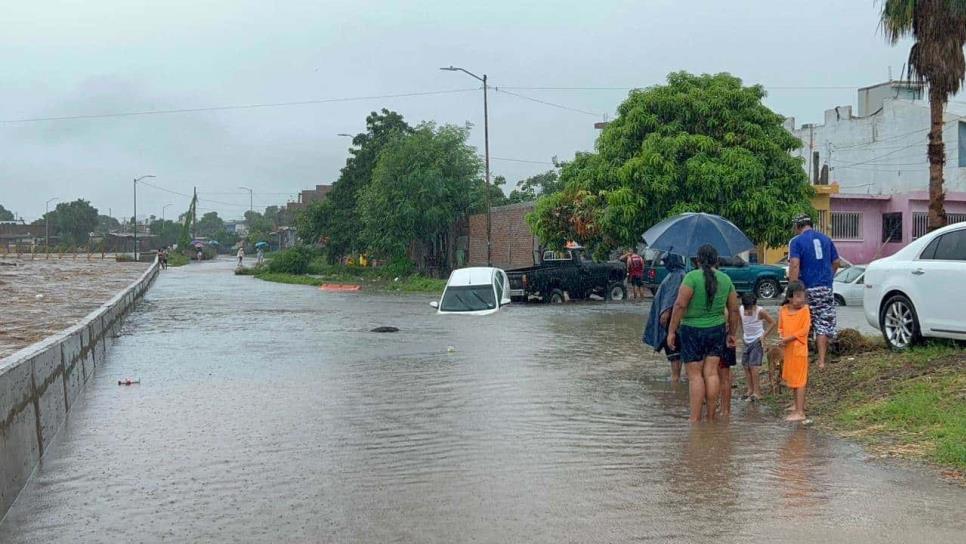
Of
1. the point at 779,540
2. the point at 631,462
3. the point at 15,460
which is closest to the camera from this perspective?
the point at 779,540

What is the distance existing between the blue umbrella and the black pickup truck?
57.6 ft

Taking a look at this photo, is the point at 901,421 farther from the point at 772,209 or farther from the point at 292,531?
the point at 772,209

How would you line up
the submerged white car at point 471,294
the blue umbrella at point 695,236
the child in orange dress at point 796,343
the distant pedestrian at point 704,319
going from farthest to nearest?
the submerged white car at point 471,294, the blue umbrella at point 695,236, the child in orange dress at point 796,343, the distant pedestrian at point 704,319

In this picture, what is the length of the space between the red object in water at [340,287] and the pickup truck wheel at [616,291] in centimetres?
1461

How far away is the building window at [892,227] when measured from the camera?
1680 inches

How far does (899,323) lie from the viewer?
11461mm

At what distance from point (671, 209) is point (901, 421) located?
2127 centimetres

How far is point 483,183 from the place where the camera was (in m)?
49.2

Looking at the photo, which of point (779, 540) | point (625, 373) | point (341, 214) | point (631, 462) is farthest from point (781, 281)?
point (341, 214)

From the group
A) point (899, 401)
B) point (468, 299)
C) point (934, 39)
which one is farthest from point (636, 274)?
point (899, 401)

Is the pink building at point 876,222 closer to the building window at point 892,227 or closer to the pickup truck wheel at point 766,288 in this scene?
the building window at point 892,227

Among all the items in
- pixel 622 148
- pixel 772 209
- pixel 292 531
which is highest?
pixel 622 148

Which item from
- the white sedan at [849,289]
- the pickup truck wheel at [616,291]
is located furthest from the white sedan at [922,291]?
the pickup truck wheel at [616,291]

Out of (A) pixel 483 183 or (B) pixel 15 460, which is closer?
(B) pixel 15 460
